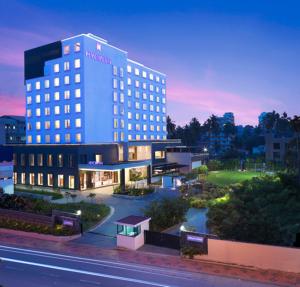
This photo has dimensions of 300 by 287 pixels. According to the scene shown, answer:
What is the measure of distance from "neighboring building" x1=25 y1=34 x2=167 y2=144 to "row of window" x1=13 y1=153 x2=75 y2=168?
5.54 meters

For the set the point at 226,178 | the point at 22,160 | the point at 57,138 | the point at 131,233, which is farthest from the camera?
the point at 226,178

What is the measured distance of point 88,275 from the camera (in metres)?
19.5

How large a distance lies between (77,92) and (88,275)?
4220 cm

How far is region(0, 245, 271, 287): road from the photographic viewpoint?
60.1 feet

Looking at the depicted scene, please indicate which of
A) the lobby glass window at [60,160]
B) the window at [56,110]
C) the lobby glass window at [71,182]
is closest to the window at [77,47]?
the window at [56,110]

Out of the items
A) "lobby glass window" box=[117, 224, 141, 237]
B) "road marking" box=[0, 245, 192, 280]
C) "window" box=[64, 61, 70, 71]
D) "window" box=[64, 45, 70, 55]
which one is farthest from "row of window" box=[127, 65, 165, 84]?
"road marking" box=[0, 245, 192, 280]

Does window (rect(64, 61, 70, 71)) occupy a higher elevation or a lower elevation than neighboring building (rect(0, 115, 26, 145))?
higher

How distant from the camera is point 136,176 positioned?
55906 millimetres

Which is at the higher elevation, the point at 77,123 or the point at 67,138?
the point at 77,123

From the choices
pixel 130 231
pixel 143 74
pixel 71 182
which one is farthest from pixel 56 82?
pixel 130 231

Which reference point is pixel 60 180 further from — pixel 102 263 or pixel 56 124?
pixel 102 263

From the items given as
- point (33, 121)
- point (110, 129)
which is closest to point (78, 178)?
point (110, 129)

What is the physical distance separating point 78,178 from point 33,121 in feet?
65.5

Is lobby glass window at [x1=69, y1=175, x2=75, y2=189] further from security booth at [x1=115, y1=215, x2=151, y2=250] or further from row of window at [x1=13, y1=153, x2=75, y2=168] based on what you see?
security booth at [x1=115, y1=215, x2=151, y2=250]
